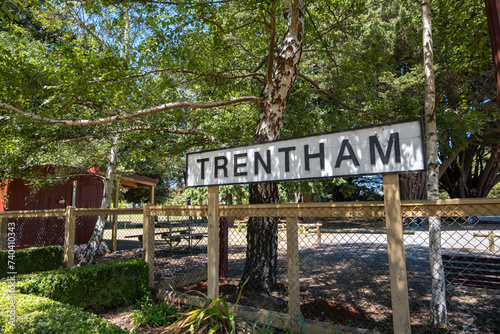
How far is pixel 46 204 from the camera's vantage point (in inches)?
423

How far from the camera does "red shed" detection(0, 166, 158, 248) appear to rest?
9.95 metres

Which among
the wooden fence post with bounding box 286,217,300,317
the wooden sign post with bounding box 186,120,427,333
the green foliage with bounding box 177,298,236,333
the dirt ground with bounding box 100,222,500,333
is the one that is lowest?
the dirt ground with bounding box 100,222,500,333

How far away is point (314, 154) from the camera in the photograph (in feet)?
8.94

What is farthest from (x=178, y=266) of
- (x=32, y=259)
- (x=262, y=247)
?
(x=262, y=247)

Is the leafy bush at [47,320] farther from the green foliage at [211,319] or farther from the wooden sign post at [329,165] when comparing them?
the wooden sign post at [329,165]

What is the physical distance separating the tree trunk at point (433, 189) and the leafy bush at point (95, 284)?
3.82 metres

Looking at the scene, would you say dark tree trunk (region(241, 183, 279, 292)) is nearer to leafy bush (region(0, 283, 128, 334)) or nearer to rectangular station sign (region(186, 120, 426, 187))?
rectangular station sign (region(186, 120, 426, 187))

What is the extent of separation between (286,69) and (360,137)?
2634mm

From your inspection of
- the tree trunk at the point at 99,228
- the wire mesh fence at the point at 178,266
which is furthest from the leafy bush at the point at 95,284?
the tree trunk at the point at 99,228

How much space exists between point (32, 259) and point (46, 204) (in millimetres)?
4442

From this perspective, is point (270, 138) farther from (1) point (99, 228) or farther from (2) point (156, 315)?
(1) point (99, 228)

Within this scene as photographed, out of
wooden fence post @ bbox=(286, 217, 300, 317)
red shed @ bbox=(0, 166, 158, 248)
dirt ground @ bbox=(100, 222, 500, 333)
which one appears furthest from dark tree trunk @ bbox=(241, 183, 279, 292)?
red shed @ bbox=(0, 166, 158, 248)

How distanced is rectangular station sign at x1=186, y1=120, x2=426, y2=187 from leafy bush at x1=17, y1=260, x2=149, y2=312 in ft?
6.04

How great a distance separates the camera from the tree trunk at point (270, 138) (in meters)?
4.57
